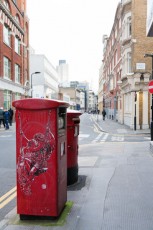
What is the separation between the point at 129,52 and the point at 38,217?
26.8m

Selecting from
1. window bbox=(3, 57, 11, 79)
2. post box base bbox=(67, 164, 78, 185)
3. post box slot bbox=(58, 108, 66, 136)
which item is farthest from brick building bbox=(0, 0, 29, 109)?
post box slot bbox=(58, 108, 66, 136)

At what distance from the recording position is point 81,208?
5184 millimetres

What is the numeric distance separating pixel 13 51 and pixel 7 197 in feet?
120

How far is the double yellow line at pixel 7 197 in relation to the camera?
596 cm

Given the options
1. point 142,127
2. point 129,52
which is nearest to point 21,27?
point 129,52

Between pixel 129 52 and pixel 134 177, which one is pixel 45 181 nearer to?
pixel 134 177

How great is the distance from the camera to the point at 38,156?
4.57 metres

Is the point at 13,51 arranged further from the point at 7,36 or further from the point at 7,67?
the point at 7,67

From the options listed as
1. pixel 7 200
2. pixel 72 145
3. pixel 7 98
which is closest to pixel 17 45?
pixel 7 98

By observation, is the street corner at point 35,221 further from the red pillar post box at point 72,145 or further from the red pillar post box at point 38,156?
the red pillar post box at point 72,145

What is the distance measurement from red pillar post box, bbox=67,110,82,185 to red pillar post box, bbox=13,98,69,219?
2.02 m

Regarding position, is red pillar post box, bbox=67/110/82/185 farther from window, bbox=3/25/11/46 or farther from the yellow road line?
window, bbox=3/25/11/46

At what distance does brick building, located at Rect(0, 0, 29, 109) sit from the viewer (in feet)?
117

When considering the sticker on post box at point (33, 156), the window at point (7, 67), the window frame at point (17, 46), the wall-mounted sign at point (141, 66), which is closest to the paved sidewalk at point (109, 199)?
the sticker on post box at point (33, 156)
